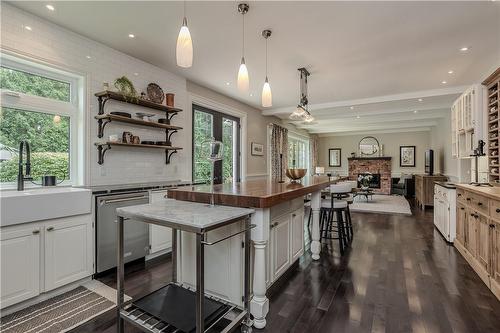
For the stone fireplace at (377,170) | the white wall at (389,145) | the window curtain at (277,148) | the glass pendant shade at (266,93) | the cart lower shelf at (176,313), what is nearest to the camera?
the cart lower shelf at (176,313)

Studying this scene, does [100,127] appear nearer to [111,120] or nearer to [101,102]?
[111,120]

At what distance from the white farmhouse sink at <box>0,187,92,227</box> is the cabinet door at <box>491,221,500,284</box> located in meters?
3.86

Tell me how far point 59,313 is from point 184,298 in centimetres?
112

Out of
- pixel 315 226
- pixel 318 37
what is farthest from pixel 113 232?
pixel 318 37

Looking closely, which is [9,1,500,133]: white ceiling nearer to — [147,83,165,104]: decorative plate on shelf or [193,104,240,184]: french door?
[147,83,165,104]: decorative plate on shelf

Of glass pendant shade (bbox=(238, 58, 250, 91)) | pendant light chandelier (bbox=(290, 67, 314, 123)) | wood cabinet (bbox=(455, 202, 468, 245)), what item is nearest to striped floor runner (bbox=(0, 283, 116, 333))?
glass pendant shade (bbox=(238, 58, 250, 91))

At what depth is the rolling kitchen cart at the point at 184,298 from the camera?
1447mm

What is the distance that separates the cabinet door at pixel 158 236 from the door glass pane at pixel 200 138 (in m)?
1.37

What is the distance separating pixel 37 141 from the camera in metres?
2.69

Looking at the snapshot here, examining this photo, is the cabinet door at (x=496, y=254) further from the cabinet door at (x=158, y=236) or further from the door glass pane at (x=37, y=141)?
the door glass pane at (x=37, y=141)

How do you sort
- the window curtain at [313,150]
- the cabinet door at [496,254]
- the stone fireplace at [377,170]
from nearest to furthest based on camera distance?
1. the cabinet door at [496,254]
2. the stone fireplace at [377,170]
3. the window curtain at [313,150]

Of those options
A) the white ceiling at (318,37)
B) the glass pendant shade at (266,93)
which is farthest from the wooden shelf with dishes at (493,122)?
the glass pendant shade at (266,93)

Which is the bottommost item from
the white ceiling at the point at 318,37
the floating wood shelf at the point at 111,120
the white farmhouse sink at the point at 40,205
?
the white farmhouse sink at the point at 40,205

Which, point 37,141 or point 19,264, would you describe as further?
point 37,141
